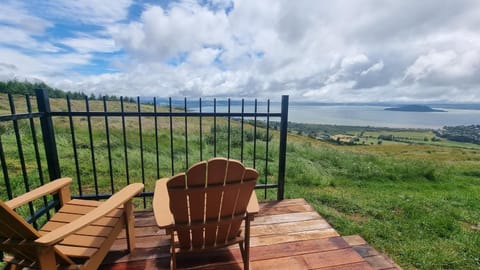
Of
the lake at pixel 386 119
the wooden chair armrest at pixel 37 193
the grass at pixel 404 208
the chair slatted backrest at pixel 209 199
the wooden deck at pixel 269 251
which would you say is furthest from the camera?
the lake at pixel 386 119

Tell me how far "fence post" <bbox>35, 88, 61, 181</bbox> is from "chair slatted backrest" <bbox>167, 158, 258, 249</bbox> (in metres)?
1.71

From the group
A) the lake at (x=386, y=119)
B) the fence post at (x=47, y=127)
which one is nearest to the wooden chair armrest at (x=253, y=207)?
the fence post at (x=47, y=127)

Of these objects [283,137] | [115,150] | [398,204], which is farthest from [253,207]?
[115,150]

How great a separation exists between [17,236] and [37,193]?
59cm

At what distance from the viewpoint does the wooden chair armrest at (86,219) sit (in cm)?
103

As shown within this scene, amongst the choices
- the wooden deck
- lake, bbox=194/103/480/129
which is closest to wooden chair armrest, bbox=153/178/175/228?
the wooden deck

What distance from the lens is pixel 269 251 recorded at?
6.07 feet

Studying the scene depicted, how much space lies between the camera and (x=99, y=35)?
18.9 ft

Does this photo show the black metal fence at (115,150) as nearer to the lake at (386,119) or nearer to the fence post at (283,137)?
the fence post at (283,137)

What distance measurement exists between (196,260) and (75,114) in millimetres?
1857

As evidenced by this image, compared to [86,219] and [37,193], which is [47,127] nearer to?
[37,193]

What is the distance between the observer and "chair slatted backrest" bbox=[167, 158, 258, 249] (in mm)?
1316

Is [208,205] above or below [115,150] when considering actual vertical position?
above

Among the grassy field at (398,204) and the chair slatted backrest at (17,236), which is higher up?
the chair slatted backrest at (17,236)
